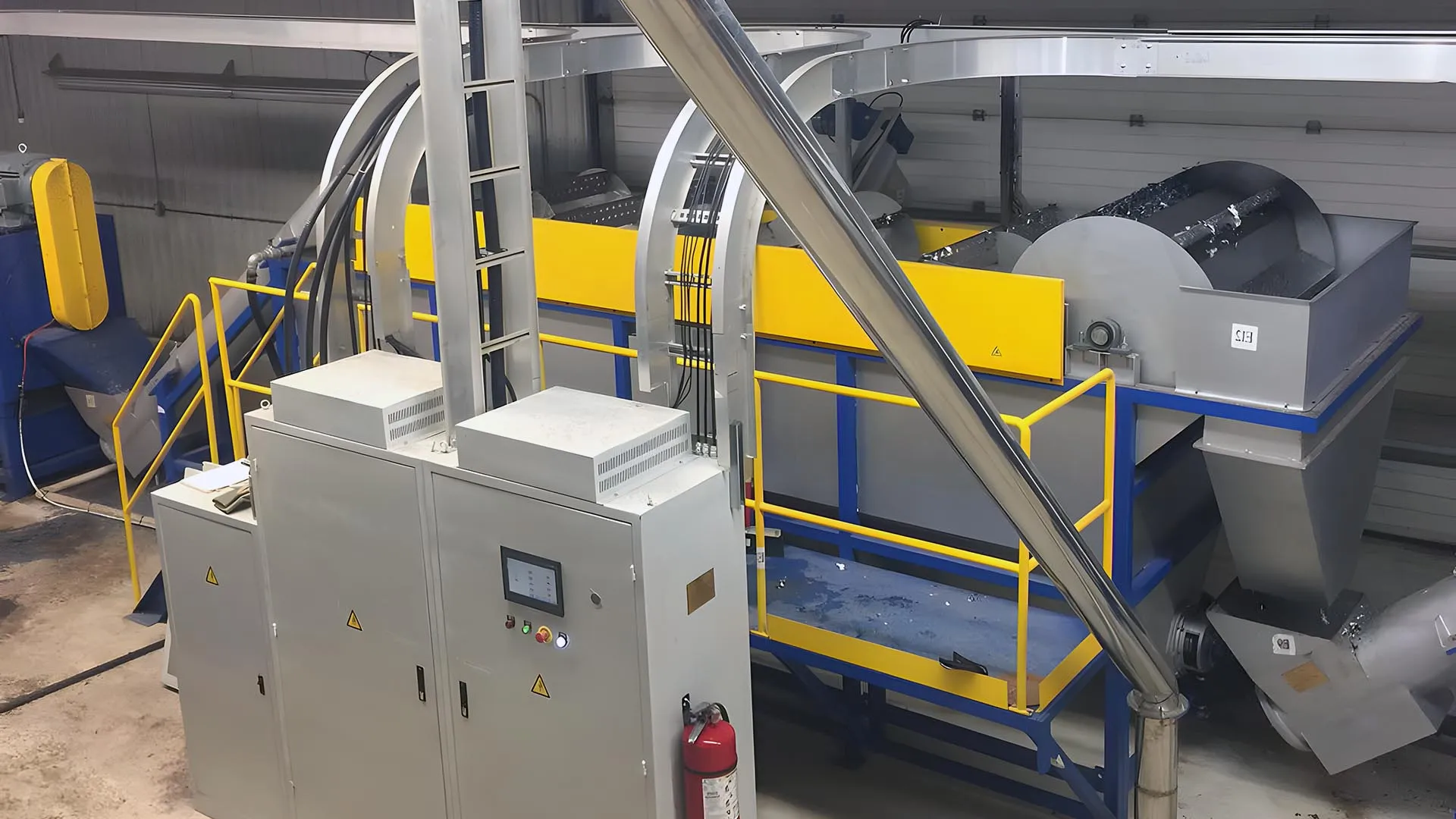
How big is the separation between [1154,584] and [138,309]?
9.27 metres

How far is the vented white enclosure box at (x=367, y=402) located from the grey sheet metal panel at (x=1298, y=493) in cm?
263

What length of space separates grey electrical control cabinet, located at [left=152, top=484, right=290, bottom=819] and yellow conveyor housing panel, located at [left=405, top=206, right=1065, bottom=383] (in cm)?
175

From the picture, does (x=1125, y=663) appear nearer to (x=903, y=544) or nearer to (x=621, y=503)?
(x=903, y=544)

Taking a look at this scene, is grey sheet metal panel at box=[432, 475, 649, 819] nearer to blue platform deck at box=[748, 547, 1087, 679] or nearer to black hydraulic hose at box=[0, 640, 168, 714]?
blue platform deck at box=[748, 547, 1087, 679]

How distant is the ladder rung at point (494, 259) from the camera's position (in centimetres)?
437

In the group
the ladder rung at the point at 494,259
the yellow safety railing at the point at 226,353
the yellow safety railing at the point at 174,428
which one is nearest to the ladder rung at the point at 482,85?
the ladder rung at the point at 494,259

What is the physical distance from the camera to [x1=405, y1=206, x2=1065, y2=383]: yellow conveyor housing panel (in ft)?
16.0

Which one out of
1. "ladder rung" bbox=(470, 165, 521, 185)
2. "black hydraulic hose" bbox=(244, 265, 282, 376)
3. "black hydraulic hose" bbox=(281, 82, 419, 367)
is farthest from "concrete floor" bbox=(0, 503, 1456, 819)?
"ladder rung" bbox=(470, 165, 521, 185)

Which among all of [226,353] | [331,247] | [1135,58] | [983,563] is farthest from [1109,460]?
[226,353]

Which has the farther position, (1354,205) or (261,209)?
(261,209)

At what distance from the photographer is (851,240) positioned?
2975 millimetres

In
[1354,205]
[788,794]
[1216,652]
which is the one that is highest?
[1354,205]

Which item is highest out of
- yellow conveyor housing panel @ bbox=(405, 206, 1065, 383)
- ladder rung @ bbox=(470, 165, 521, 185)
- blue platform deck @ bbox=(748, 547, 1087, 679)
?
ladder rung @ bbox=(470, 165, 521, 185)

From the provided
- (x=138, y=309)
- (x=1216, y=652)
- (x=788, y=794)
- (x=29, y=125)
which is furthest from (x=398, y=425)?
(x=29, y=125)
